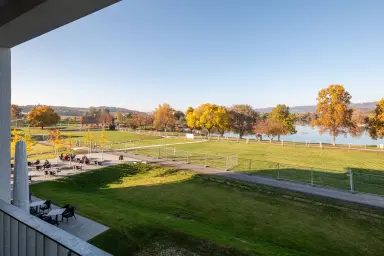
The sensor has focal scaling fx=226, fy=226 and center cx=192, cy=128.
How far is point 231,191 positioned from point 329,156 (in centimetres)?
1883

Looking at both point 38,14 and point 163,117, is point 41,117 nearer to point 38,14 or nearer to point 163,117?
point 163,117

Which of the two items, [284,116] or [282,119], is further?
[284,116]

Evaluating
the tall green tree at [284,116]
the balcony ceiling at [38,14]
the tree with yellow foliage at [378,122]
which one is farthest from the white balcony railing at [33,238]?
the tall green tree at [284,116]

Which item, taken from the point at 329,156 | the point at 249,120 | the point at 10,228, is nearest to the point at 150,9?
the point at 10,228

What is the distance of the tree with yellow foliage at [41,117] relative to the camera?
150 feet

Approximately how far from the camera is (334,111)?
33.1 metres

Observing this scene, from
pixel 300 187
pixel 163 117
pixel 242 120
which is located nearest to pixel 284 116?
pixel 242 120

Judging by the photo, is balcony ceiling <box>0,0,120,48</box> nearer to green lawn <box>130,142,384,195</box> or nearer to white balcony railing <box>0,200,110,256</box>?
white balcony railing <box>0,200,110,256</box>

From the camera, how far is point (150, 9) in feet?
33.0

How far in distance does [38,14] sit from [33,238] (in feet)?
4.87

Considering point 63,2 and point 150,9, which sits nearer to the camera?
point 63,2

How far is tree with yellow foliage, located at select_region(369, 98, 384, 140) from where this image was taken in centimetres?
2939

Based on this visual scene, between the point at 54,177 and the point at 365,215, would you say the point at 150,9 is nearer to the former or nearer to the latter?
the point at 54,177

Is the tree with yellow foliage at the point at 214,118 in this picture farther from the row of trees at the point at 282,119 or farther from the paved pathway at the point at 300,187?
the paved pathway at the point at 300,187
